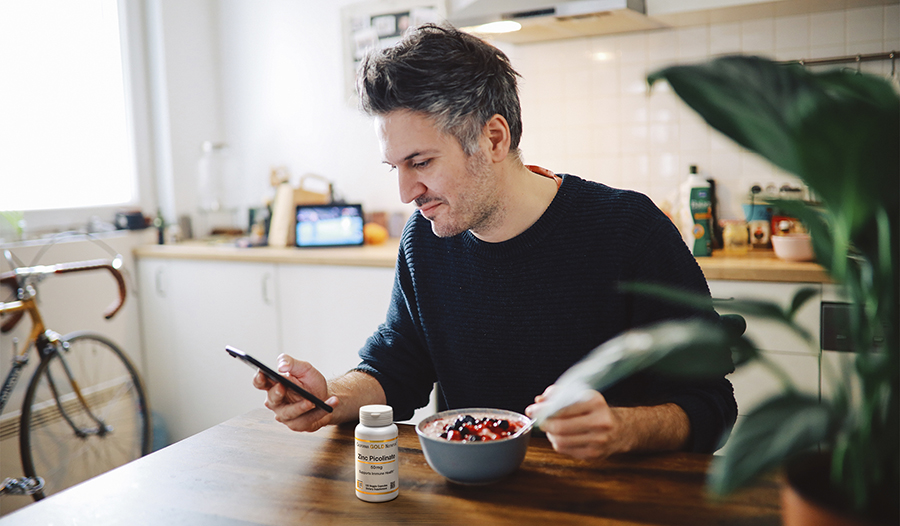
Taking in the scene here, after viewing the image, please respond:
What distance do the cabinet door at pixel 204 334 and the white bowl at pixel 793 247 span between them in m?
1.87

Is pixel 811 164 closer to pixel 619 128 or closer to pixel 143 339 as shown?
pixel 619 128

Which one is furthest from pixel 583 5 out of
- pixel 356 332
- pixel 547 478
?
pixel 547 478

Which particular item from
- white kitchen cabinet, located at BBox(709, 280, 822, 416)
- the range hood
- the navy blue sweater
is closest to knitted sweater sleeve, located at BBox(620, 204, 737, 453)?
the navy blue sweater

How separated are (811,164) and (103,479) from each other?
102cm

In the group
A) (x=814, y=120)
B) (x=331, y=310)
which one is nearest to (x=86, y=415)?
(x=331, y=310)

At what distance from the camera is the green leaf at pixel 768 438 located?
464mm

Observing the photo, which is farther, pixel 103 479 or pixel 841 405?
pixel 103 479

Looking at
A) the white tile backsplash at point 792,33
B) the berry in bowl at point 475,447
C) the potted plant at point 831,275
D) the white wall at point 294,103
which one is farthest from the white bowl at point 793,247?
the potted plant at point 831,275

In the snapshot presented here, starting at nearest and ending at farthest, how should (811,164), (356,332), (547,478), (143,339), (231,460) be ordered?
1. (811,164)
2. (547,478)
3. (231,460)
4. (356,332)
5. (143,339)

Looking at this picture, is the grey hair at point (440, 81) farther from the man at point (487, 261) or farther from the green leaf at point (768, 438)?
the green leaf at point (768, 438)

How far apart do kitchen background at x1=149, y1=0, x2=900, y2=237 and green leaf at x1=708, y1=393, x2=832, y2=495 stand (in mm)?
2065

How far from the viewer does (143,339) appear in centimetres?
327

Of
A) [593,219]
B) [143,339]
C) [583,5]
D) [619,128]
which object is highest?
[583,5]

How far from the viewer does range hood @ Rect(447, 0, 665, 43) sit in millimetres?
2359
